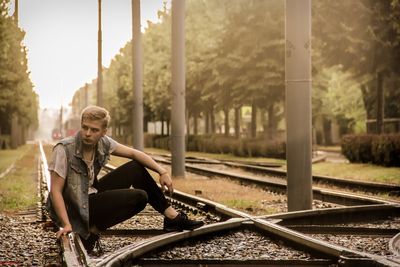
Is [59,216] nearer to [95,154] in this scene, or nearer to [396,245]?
[95,154]

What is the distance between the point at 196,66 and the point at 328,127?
3083cm

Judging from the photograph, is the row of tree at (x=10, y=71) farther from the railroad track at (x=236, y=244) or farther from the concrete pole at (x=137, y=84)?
the railroad track at (x=236, y=244)

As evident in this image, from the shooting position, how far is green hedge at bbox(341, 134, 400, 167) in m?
19.5

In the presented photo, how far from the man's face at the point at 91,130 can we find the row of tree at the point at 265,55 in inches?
643

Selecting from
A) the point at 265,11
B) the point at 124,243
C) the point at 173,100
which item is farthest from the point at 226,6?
the point at 124,243

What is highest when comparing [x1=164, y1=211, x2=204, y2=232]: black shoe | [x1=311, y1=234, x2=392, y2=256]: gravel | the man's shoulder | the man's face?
the man's face

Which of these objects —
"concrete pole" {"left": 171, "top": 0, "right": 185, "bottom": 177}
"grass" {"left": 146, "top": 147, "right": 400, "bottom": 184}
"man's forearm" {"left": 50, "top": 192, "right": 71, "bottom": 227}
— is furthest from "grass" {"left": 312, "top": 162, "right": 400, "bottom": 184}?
"man's forearm" {"left": 50, "top": 192, "right": 71, "bottom": 227}

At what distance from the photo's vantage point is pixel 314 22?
22.9m

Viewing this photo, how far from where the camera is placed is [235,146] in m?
35.2

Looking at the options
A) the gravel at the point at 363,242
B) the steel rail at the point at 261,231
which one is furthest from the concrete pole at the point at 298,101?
the gravel at the point at 363,242

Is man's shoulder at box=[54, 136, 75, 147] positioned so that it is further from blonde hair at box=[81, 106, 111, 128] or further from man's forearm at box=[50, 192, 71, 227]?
man's forearm at box=[50, 192, 71, 227]

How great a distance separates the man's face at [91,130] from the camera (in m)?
5.44

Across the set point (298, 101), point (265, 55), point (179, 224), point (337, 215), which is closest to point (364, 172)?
point (298, 101)

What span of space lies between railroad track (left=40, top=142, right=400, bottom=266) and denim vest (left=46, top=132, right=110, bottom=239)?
0.19m
